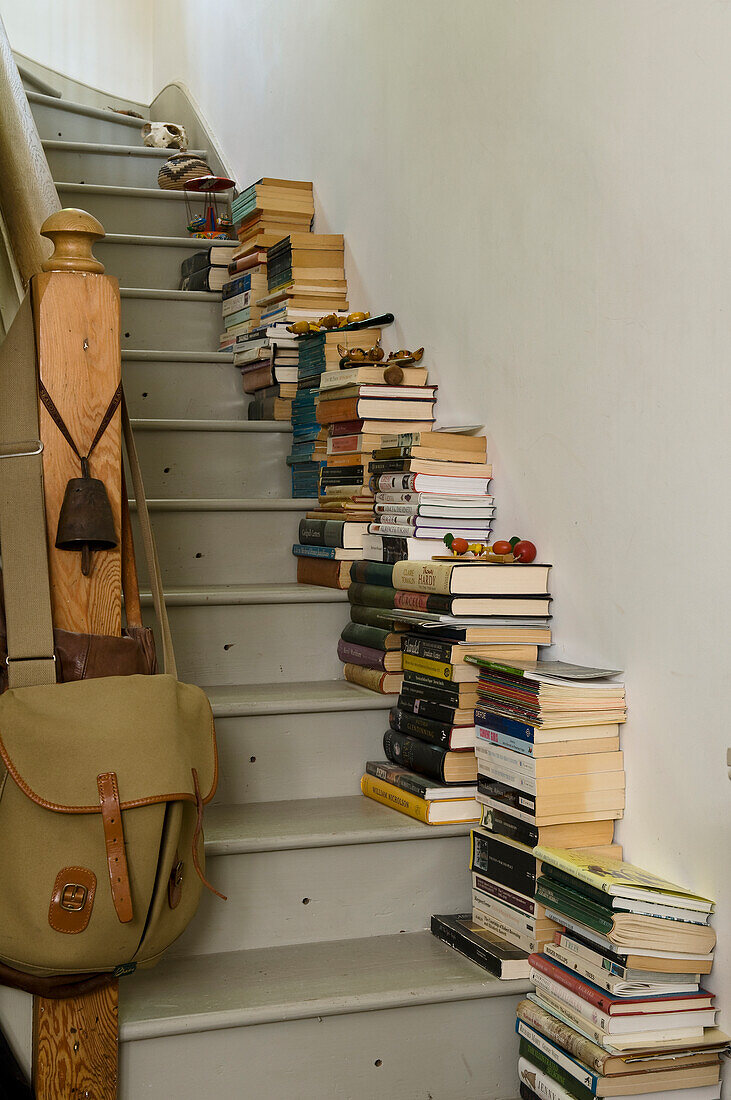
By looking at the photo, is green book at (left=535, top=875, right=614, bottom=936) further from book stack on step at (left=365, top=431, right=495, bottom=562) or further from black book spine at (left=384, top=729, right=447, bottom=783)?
book stack on step at (left=365, top=431, right=495, bottom=562)

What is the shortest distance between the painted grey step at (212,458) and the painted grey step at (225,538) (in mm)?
220

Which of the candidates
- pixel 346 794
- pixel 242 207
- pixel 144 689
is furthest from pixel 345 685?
pixel 242 207

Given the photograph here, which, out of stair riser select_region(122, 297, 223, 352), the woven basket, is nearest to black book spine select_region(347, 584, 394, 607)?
stair riser select_region(122, 297, 223, 352)

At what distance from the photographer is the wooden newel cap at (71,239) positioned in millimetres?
1479

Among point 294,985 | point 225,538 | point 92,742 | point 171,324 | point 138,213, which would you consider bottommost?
point 294,985

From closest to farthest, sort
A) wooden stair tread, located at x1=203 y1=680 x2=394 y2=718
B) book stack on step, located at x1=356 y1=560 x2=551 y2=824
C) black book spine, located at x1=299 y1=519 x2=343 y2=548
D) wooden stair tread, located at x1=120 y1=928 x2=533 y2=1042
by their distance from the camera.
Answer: wooden stair tread, located at x1=120 y1=928 x2=533 y2=1042 → book stack on step, located at x1=356 y1=560 x2=551 y2=824 → wooden stair tread, located at x1=203 y1=680 x2=394 y2=718 → black book spine, located at x1=299 y1=519 x2=343 y2=548

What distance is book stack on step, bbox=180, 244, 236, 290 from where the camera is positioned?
325cm

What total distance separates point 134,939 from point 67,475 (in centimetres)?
61

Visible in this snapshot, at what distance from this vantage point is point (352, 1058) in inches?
63.0

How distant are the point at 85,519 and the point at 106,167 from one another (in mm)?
2945

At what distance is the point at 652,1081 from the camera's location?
140 centimetres

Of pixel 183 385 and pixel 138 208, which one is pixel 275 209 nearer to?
pixel 183 385

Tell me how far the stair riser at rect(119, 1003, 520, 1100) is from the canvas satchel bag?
21 cm

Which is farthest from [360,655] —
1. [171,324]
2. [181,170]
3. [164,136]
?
[164,136]
